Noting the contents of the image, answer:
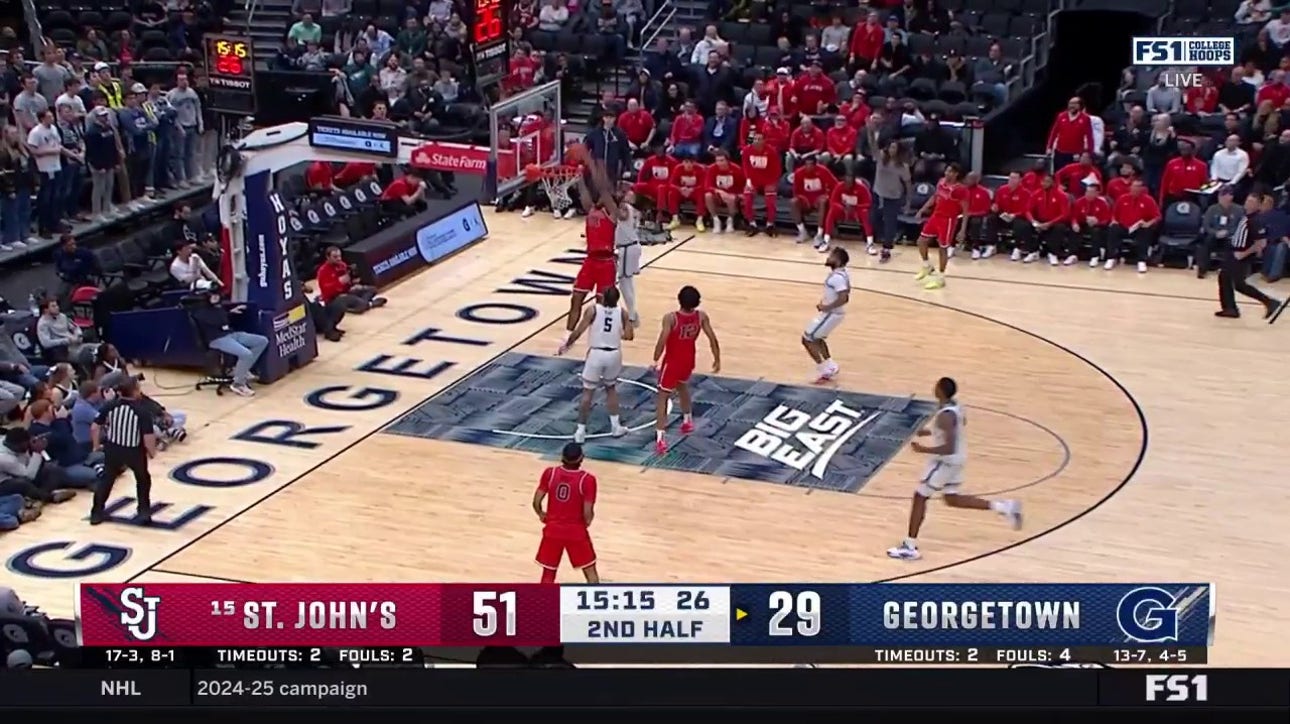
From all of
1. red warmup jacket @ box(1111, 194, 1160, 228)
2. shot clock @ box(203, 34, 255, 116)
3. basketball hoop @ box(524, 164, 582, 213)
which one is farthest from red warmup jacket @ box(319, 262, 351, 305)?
red warmup jacket @ box(1111, 194, 1160, 228)

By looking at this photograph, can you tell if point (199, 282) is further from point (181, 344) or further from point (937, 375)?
point (937, 375)

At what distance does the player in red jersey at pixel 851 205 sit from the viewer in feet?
85.2

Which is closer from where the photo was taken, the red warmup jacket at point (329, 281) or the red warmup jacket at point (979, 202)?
the red warmup jacket at point (329, 281)

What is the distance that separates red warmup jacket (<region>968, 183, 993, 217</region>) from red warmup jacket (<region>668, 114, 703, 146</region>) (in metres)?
4.31

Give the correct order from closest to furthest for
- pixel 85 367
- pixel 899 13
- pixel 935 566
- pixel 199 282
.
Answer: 1. pixel 935 566
2. pixel 85 367
3. pixel 199 282
4. pixel 899 13

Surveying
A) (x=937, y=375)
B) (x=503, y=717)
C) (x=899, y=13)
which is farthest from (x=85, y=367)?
(x=899, y=13)

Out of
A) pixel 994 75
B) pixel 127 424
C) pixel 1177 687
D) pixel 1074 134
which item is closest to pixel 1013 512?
pixel 1177 687

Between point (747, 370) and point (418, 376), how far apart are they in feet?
11.0

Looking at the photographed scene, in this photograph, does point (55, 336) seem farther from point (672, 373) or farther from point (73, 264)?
point (672, 373)

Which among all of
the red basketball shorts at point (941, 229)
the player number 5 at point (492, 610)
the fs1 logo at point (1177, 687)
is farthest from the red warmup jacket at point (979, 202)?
the fs1 logo at point (1177, 687)

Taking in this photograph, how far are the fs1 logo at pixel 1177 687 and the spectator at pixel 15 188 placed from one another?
17.3 metres

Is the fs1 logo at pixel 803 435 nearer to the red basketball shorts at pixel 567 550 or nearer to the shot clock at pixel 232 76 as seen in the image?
the red basketball shorts at pixel 567 550

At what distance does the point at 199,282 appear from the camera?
21859mm

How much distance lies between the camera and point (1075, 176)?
26.0 meters
